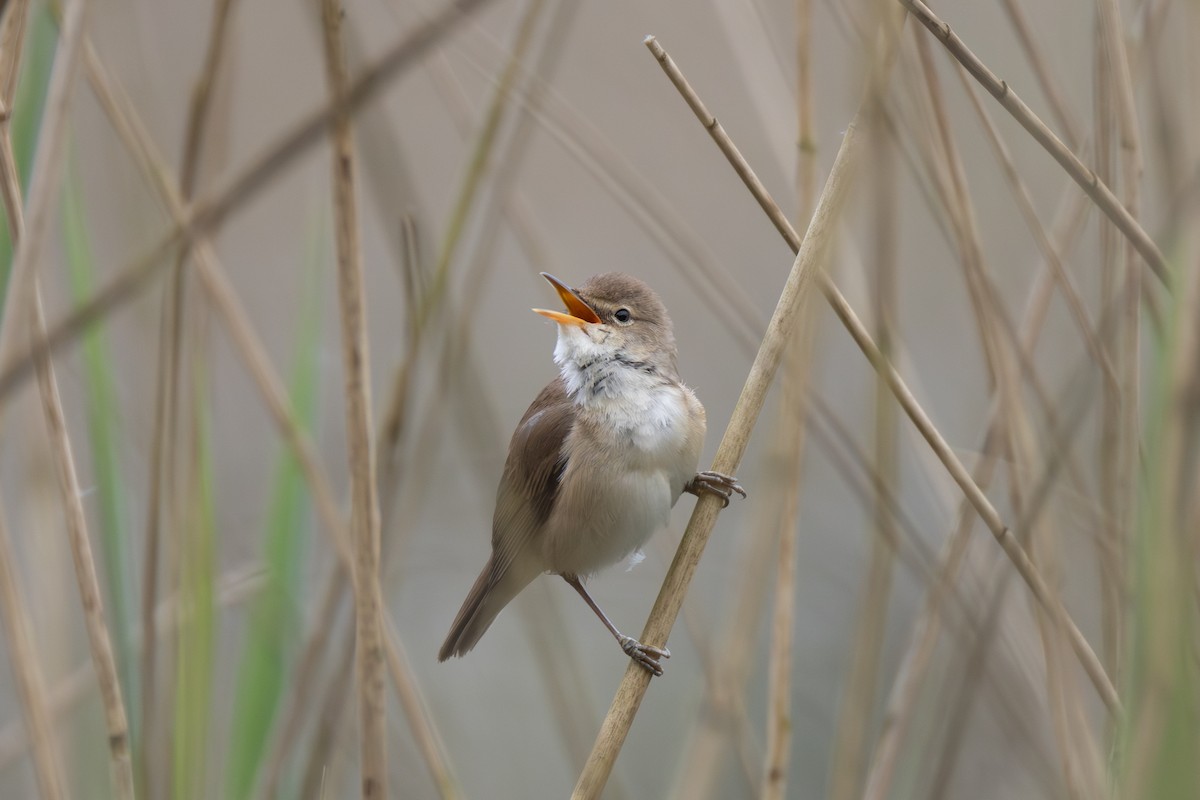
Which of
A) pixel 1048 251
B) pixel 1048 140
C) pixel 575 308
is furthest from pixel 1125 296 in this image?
pixel 575 308

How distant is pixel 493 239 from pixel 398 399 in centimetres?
45

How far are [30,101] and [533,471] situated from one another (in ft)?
3.91

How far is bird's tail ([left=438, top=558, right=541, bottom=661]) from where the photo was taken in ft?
7.43

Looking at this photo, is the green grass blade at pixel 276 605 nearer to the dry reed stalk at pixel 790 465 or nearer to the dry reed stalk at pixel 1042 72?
the dry reed stalk at pixel 790 465

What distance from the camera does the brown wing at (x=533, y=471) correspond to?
236 centimetres

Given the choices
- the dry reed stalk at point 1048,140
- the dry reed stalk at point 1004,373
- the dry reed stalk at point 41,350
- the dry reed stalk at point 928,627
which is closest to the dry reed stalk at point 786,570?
the dry reed stalk at point 928,627

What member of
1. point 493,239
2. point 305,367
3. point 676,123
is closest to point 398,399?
point 305,367

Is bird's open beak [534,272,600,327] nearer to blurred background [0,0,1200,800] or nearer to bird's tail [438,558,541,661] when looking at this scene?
blurred background [0,0,1200,800]

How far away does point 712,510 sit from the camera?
6.10ft

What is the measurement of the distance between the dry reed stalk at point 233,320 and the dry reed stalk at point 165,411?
0.21 ft

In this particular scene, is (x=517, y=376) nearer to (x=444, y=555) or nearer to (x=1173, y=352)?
(x=444, y=555)

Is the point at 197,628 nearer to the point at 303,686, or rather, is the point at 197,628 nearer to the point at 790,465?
the point at 303,686

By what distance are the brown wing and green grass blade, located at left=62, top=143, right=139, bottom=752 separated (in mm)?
786

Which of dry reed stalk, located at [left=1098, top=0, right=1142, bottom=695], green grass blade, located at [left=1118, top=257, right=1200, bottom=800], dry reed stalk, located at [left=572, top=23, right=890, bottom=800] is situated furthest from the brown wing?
green grass blade, located at [left=1118, top=257, right=1200, bottom=800]
